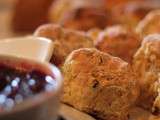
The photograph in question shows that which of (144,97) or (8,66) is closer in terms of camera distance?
(8,66)

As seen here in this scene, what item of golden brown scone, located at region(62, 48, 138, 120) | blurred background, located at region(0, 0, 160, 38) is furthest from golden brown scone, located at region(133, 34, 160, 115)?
blurred background, located at region(0, 0, 160, 38)

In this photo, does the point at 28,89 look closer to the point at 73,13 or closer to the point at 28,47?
the point at 28,47

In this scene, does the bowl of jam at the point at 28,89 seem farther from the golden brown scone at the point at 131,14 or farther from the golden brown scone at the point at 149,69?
the golden brown scone at the point at 131,14

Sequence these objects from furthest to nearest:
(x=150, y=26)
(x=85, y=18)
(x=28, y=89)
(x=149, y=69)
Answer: (x=85, y=18), (x=150, y=26), (x=149, y=69), (x=28, y=89)

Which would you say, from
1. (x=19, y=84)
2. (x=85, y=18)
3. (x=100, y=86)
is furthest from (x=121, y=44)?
(x=85, y=18)

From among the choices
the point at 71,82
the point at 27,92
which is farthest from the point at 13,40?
the point at 27,92

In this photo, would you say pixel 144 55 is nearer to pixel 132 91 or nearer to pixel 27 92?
pixel 132 91
